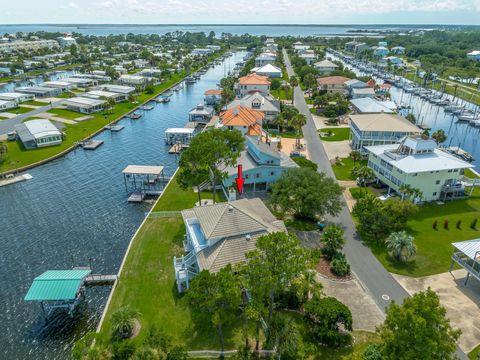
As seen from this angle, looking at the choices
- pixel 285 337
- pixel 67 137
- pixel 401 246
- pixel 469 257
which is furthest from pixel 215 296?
pixel 67 137

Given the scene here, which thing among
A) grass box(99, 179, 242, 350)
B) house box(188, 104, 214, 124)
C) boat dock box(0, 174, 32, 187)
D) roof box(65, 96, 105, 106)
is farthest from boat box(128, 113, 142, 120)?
grass box(99, 179, 242, 350)

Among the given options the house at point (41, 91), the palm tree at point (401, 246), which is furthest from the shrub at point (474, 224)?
the house at point (41, 91)

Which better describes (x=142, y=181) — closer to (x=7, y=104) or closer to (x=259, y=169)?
(x=259, y=169)

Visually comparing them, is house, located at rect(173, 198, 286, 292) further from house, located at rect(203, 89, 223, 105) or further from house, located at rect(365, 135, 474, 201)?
house, located at rect(203, 89, 223, 105)

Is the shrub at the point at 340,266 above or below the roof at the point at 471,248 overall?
below

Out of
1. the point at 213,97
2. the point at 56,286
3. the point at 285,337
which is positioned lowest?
the point at 56,286

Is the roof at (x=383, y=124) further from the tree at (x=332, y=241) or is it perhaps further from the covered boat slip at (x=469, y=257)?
the covered boat slip at (x=469, y=257)

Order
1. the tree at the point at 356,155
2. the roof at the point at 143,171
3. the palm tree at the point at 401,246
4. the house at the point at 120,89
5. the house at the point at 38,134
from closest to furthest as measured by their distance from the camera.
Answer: the palm tree at the point at 401,246 → the roof at the point at 143,171 → the tree at the point at 356,155 → the house at the point at 38,134 → the house at the point at 120,89
